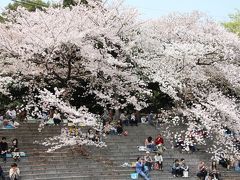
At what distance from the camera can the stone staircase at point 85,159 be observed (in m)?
21.3

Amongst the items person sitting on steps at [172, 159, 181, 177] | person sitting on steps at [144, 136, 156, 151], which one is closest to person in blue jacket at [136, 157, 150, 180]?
person sitting on steps at [172, 159, 181, 177]

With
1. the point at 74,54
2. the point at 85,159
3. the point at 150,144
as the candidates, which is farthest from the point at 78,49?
the point at 150,144

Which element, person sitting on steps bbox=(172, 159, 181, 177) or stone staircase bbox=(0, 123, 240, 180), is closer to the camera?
stone staircase bbox=(0, 123, 240, 180)

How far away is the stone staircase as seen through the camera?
69.8 ft

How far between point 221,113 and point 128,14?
25.6 ft

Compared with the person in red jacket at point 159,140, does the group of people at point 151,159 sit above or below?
below

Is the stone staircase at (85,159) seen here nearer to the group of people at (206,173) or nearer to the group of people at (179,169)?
the group of people at (179,169)

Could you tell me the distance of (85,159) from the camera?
23.1 meters

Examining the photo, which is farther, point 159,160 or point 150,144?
point 150,144

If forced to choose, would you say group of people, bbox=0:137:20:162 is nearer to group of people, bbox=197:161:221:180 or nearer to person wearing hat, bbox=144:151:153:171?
person wearing hat, bbox=144:151:153:171

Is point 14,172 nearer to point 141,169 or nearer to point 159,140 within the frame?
point 141,169

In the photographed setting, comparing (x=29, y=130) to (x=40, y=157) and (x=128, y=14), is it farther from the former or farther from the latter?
(x=128, y=14)

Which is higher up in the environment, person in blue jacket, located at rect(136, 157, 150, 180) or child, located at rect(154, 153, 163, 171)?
child, located at rect(154, 153, 163, 171)

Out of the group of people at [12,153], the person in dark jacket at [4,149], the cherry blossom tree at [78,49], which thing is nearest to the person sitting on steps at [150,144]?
the cherry blossom tree at [78,49]
